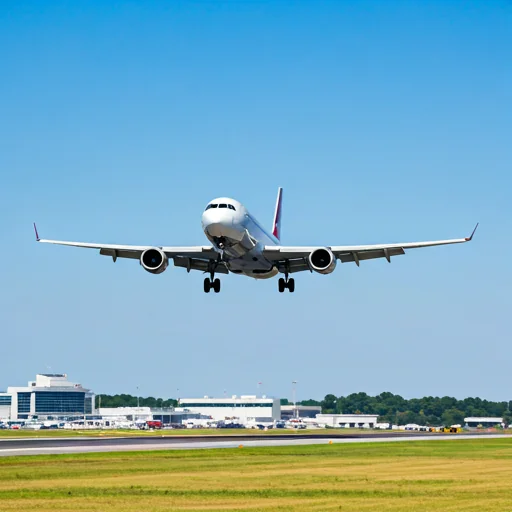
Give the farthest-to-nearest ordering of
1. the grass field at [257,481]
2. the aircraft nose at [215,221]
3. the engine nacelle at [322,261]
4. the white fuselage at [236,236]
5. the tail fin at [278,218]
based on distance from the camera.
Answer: the tail fin at [278,218] → the engine nacelle at [322,261] → the white fuselage at [236,236] → the aircraft nose at [215,221] → the grass field at [257,481]

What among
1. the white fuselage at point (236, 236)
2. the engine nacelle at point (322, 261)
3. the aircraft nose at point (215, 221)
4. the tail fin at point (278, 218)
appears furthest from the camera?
the tail fin at point (278, 218)

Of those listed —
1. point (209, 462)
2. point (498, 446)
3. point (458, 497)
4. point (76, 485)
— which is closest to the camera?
point (458, 497)

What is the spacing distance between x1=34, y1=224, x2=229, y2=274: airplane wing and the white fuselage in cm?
141

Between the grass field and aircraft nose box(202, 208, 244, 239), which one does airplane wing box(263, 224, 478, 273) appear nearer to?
aircraft nose box(202, 208, 244, 239)

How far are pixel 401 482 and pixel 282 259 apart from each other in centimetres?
2611

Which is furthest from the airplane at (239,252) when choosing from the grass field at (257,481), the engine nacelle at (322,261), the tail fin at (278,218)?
the tail fin at (278,218)

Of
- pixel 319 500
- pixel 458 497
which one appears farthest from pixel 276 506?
pixel 458 497

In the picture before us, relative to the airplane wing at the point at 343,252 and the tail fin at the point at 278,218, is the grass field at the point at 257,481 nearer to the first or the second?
the airplane wing at the point at 343,252

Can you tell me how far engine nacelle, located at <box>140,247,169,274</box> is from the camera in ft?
212

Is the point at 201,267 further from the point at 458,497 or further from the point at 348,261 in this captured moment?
the point at 458,497

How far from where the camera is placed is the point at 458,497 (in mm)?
39594

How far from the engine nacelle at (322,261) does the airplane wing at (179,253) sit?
6740 mm

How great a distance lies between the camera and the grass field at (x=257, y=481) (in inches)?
1462

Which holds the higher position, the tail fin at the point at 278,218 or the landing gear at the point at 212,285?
the tail fin at the point at 278,218
